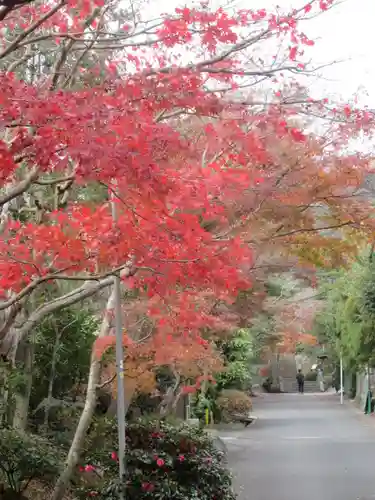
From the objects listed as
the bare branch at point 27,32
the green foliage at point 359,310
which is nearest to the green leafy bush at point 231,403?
the green foliage at point 359,310

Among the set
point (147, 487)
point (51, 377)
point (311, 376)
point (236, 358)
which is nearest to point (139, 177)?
point (147, 487)

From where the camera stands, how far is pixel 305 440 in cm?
3127

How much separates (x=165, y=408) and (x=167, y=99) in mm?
15623

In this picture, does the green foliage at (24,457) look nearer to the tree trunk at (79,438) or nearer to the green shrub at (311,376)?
the tree trunk at (79,438)

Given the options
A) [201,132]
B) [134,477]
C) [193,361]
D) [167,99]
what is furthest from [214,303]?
[167,99]

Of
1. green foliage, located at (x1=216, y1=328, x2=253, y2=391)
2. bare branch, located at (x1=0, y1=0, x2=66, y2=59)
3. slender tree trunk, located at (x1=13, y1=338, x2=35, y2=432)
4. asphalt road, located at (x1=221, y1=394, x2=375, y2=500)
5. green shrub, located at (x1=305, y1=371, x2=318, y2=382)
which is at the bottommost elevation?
asphalt road, located at (x1=221, y1=394, x2=375, y2=500)

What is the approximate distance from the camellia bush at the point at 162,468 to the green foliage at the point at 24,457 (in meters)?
0.72

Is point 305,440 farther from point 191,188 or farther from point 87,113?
point 87,113

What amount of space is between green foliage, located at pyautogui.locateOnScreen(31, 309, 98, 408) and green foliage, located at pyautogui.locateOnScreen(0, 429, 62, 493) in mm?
4958

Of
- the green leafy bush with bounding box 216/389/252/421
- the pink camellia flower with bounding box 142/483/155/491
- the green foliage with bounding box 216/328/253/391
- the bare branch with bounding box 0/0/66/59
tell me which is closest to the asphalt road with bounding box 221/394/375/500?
the green leafy bush with bounding box 216/389/252/421

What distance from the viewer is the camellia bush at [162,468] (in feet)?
42.6

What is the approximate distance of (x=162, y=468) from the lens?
13539 mm

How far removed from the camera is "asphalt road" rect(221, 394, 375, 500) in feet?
61.1

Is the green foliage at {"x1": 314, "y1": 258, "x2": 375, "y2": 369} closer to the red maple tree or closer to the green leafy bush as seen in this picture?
the green leafy bush
